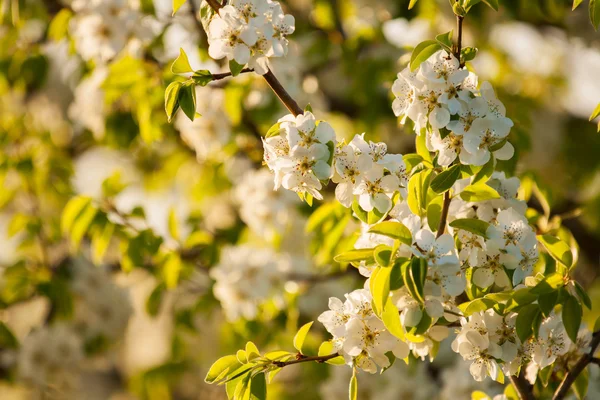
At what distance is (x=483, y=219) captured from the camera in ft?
3.95

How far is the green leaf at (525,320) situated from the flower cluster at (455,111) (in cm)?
22

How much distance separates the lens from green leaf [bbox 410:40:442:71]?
111 centimetres

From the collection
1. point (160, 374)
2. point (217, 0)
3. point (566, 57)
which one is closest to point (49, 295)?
point (160, 374)

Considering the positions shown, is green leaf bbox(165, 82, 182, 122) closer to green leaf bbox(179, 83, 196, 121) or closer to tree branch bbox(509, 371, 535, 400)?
green leaf bbox(179, 83, 196, 121)

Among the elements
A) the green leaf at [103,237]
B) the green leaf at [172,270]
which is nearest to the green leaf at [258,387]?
the green leaf at [103,237]

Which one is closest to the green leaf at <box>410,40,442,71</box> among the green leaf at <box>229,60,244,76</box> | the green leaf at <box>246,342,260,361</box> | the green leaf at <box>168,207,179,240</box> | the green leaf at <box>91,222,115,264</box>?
the green leaf at <box>229,60,244,76</box>

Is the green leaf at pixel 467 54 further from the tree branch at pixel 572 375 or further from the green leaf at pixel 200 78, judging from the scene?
the tree branch at pixel 572 375

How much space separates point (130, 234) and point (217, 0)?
3.88ft

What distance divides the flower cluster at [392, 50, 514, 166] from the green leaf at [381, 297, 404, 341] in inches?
9.2

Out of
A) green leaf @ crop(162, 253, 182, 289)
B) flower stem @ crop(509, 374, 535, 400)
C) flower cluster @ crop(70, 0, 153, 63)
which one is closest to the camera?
flower stem @ crop(509, 374, 535, 400)

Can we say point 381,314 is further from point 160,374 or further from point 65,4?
point 65,4

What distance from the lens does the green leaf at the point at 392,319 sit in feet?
3.36

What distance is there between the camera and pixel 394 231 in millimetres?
1020

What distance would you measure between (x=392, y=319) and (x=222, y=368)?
0.32 meters
